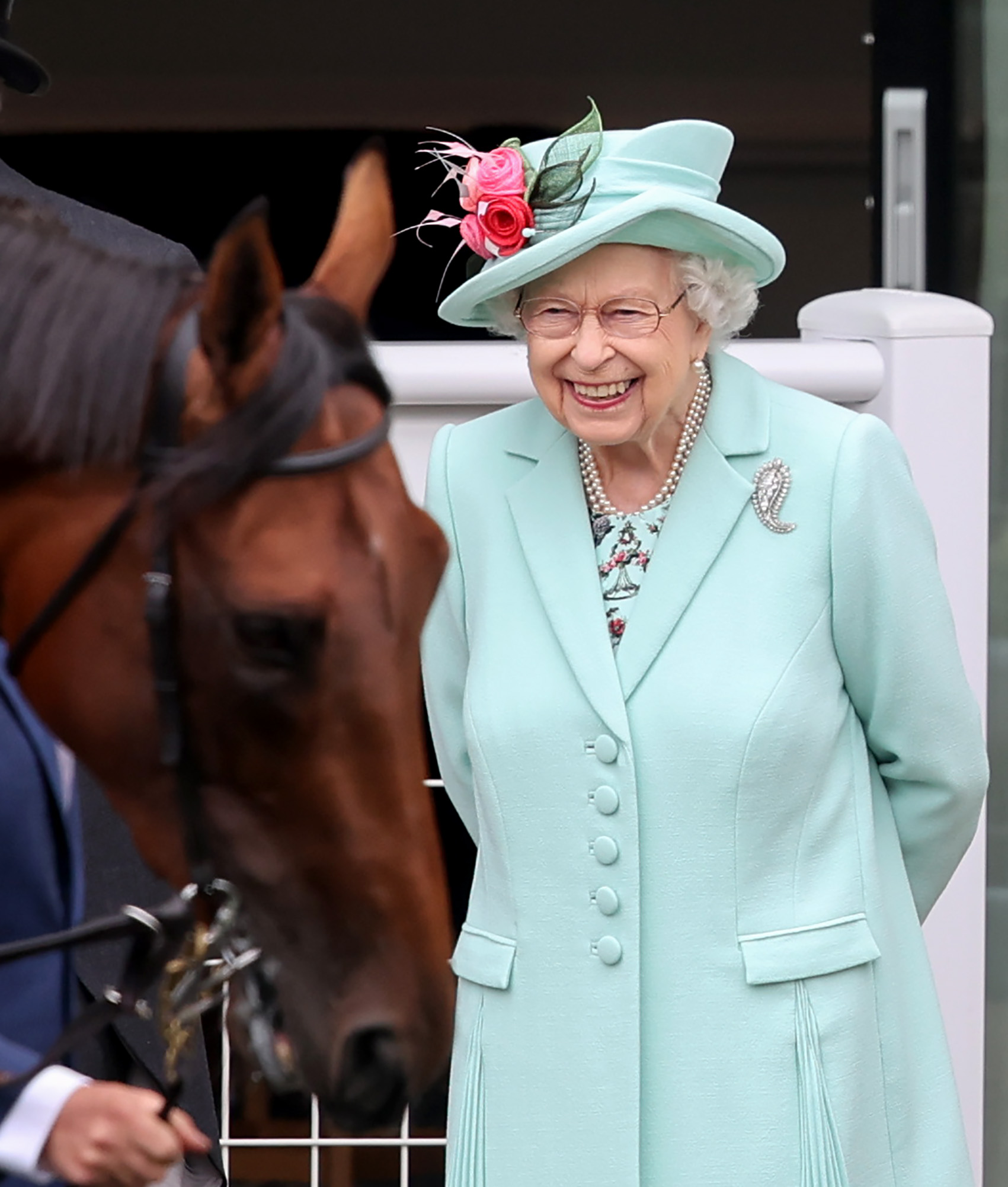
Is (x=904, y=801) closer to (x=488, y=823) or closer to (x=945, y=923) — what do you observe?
(x=488, y=823)

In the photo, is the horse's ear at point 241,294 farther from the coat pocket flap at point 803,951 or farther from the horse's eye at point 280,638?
the coat pocket flap at point 803,951

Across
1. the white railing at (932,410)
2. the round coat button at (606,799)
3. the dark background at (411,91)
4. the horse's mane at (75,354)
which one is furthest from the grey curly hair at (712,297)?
the dark background at (411,91)

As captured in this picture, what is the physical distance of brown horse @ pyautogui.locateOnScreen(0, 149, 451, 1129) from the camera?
1.24 metres

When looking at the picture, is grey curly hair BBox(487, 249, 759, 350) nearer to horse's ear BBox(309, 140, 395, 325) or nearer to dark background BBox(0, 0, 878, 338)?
horse's ear BBox(309, 140, 395, 325)

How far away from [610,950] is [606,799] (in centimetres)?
15

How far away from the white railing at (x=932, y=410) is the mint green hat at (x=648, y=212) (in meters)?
0.80

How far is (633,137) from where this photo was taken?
6.79 ft

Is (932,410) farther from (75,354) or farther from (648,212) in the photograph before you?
(75,354)

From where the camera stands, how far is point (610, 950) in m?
2.04

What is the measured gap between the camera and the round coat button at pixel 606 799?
2.03m

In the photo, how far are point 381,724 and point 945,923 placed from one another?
1.89 m

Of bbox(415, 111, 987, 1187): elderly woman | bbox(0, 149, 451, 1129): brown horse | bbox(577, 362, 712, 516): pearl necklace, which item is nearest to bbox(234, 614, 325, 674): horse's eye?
bbox(0, 149, 451, 1129): brown horse

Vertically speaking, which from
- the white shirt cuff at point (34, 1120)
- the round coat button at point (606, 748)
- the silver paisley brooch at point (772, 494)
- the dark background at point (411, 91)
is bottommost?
the white shirt cuff at point (34, 1120)

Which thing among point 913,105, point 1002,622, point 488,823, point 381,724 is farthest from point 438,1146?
point 381,724
